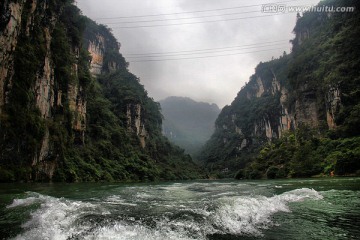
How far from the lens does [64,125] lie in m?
47.9

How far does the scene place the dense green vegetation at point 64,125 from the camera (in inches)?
1209

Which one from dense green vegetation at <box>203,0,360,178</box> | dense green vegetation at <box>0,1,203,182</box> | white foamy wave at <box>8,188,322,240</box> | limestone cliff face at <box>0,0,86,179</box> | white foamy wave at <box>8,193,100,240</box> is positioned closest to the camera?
white foamy wave at <box>8,193,100,240</box>

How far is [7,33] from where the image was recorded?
27.3 m

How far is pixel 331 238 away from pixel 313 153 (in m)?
46.8

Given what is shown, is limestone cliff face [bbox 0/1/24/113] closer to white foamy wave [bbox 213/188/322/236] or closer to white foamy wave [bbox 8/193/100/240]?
white foamy wave [bbox 8/193/100/240]

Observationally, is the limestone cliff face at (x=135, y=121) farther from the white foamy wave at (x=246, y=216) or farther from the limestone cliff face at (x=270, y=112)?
the white foamy wave at (x=246, y=216)

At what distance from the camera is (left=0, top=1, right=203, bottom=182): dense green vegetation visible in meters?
30.7

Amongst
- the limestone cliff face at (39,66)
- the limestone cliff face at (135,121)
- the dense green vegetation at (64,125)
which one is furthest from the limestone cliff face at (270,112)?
the limestone cliff face at (39,66)

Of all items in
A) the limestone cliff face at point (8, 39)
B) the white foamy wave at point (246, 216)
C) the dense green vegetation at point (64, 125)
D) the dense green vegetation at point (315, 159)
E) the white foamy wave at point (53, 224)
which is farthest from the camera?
the dense green vegetation at point (315, 159)

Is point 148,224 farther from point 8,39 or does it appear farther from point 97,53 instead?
point 97,53

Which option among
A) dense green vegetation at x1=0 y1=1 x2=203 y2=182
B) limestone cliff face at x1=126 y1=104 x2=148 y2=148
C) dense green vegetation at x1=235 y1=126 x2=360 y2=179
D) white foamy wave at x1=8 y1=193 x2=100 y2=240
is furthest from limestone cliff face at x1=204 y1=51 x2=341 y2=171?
white foamy wave at x1=8 y1=193 x2=100 y2=240

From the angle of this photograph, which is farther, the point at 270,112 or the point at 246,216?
the point at 270,112

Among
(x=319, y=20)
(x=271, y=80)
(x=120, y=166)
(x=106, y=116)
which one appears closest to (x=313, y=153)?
(x=120, y=166)

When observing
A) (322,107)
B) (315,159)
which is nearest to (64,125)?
(315,159)
